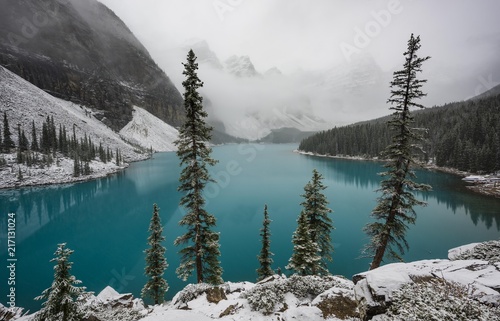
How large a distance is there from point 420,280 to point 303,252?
37.4 ft

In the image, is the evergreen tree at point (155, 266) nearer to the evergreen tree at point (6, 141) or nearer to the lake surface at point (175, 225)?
the lake surface at point (175, 225)

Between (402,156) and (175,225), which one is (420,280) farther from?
(175,225)

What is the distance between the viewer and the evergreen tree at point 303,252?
724 inches

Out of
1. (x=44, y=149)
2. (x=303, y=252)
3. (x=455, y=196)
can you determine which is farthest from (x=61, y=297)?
(x=44, y=149)

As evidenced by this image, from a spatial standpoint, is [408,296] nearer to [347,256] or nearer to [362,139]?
[347,256]

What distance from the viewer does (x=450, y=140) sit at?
98.6 meters

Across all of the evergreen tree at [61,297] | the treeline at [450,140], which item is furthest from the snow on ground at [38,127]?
the treeline at [450,140]

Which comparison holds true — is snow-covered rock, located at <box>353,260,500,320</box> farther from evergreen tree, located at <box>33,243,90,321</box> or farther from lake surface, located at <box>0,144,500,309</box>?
lake surface, located at <box>0,144,500,309</box>

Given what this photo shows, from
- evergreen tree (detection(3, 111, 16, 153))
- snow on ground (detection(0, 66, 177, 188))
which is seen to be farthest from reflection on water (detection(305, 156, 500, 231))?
evergreen tree (detection(3, 111, 16, 153))

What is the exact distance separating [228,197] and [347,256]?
35.7 metres

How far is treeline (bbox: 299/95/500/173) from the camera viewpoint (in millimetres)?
82312

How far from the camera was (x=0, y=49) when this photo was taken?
158250mm

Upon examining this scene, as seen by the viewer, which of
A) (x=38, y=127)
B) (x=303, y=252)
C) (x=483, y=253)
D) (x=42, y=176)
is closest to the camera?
(x=483, y=253)

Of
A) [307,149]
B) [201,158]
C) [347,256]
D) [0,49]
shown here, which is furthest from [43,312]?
[0,49]
